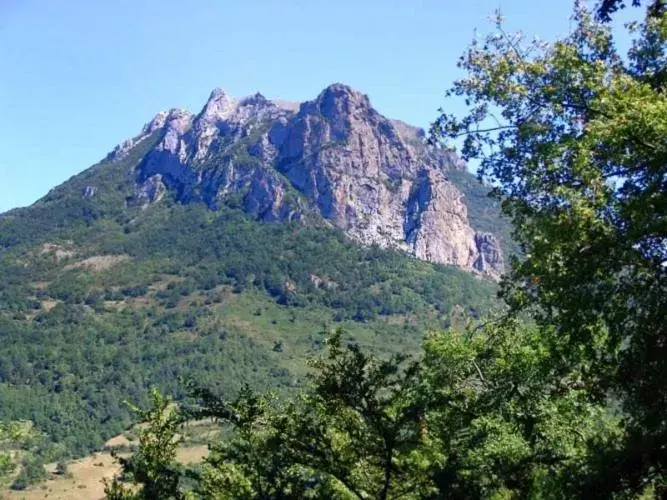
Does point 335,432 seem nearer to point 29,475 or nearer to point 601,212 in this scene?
point 601,212

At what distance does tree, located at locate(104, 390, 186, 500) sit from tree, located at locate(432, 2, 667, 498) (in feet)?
42.2

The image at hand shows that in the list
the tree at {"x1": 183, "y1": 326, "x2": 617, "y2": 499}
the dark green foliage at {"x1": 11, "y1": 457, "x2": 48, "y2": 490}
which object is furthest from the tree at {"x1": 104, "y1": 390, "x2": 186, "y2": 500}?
the dark green foliage at {"x1": 11, "y1": 457, "x2": 48, "y2": 490}

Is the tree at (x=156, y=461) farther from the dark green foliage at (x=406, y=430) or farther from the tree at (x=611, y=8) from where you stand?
the tree at (x=611, y=8)

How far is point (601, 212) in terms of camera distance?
12016mm

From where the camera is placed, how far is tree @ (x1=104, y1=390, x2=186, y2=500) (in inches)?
819

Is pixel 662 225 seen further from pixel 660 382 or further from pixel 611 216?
pixel 660 382

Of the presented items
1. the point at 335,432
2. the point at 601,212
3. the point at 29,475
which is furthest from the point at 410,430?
the point at 29,475

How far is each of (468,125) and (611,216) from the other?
4.40 metres

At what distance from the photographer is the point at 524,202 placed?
1381cm

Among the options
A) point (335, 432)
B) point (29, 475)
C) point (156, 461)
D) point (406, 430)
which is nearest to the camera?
point (406, 430)

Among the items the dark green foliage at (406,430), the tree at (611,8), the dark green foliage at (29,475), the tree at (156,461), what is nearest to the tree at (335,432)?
the dark green foliage at (406,430)

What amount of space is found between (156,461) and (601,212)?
52.6ft

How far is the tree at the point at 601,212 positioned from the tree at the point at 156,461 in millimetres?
12858

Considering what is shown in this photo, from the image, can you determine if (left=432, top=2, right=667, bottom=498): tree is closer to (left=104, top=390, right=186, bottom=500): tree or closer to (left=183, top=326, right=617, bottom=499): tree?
(left=183, top=326, right=617, bottom=499): tree
